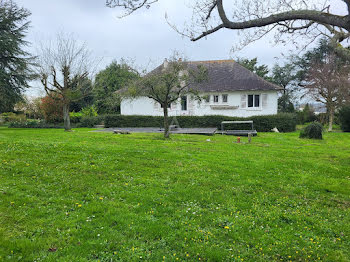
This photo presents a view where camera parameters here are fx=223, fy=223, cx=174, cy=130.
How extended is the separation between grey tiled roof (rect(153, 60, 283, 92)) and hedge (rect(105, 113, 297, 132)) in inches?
174

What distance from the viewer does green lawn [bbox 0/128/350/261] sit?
9.73ft

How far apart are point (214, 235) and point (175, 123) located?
21.1m

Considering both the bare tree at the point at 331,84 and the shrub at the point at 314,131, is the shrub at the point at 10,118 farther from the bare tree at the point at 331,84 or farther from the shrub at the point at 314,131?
the bare tree at the point at 331,84

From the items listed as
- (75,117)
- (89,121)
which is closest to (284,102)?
(89,121)

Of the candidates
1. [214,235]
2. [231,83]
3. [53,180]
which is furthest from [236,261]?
[231,83]

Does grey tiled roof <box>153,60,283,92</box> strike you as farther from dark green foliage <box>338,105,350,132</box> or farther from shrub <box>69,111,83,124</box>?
shrub <box>69,111,83,124</box>

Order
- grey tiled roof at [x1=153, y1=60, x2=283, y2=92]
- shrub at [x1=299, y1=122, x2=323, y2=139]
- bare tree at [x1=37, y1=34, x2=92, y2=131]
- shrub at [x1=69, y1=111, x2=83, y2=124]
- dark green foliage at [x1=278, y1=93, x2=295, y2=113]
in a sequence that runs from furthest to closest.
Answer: dark green foliage at [x1=278, y1=93, x2=295, y2=113]
shrub at [x1=69, y1=111, x2=83, y2=124]
grey tiled roof at [x1=153, y1=60, x2=283, y2=92]
bare tree at [x1=37, y1=34, x2=92, y2=131]
shrub at [x1=299, y1=122, x2=323, y2=139]

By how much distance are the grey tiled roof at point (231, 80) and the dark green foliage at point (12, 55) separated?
17.7 m

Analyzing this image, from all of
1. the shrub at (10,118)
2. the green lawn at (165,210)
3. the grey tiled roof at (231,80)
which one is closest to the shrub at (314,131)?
the grey tiled roof at (231,80)

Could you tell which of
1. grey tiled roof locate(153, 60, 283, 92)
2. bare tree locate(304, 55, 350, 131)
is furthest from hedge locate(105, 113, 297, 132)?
grey tiled roof locate(153, 60, 283, 92)

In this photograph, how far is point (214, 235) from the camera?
3342mm

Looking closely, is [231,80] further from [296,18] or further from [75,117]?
[296,18]

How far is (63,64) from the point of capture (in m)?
18.7

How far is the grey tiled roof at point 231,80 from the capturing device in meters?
25.2
